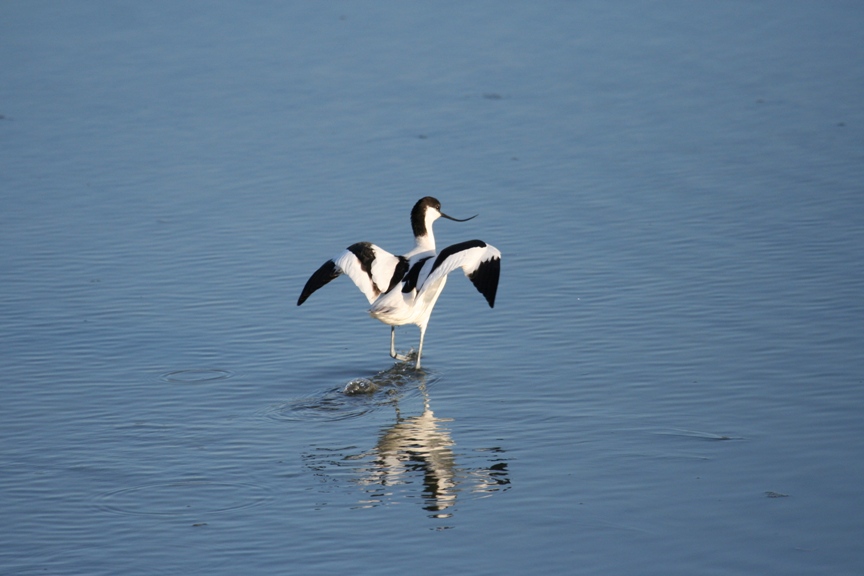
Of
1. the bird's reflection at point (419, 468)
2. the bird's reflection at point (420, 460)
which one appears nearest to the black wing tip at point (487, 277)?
the bird's reflection at point (420, 460)

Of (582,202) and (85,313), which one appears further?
(582,202)

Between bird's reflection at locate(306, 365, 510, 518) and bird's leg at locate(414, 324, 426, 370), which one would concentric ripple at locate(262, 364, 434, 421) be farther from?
bird's reflection at locate(306, 365, 510, 518)

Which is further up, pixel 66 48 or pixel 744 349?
pixel 66 48

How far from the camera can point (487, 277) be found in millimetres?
8578

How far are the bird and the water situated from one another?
16.6 inches

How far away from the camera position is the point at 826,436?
7.26m

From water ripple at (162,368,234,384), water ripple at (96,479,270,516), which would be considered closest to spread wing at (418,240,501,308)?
water ripple at (162,368,234,384)

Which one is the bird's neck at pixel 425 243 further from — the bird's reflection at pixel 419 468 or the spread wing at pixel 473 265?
the bird's reflection at pixel 419 468

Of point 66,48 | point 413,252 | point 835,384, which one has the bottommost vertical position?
point 835,384

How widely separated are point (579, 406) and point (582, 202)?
446cm

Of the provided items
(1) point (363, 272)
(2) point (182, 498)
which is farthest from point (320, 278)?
(2) point (182, 498)

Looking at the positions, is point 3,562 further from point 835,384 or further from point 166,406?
point 835,384

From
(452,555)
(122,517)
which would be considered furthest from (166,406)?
(452,555)

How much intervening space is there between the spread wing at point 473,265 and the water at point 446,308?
24.4 inches
